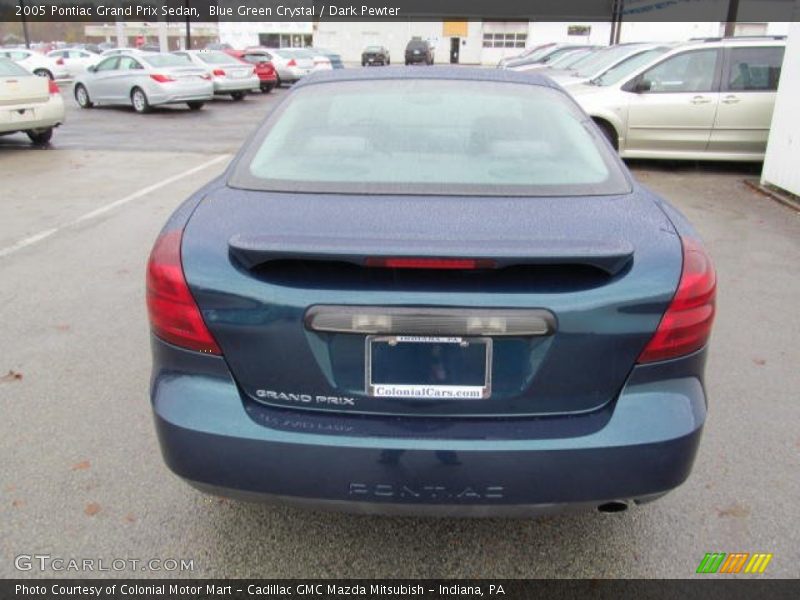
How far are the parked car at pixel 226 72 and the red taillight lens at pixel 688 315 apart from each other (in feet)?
68.5

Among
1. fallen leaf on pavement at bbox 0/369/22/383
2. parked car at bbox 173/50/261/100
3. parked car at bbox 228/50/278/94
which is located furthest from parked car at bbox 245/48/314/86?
fallen leaf on pavement at bbox 0/369/22/383

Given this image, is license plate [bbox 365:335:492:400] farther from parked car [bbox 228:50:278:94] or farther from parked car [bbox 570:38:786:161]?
parked car [bbox 228:50:278:94]

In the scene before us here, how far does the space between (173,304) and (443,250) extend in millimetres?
838

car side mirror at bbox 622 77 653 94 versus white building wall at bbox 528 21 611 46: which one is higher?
white building wall at bbox 528 21 611 46

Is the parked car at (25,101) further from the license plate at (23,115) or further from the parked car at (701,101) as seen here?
the parked car at (701,101)

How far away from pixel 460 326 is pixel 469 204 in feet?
1.73

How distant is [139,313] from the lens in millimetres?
4645

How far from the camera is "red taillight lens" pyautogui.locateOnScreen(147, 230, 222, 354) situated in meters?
2.05

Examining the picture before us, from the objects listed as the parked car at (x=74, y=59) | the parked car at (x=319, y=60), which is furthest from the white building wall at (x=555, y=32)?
the parked car at (x=74, y=59)

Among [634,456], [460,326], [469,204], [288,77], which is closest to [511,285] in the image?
[460,326]

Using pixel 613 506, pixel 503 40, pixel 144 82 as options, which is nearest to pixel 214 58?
pixel 144 82

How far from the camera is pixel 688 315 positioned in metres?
2.04

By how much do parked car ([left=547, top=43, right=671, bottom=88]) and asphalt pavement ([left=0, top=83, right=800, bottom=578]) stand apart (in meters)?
5.76

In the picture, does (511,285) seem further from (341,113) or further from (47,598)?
(47,598)
